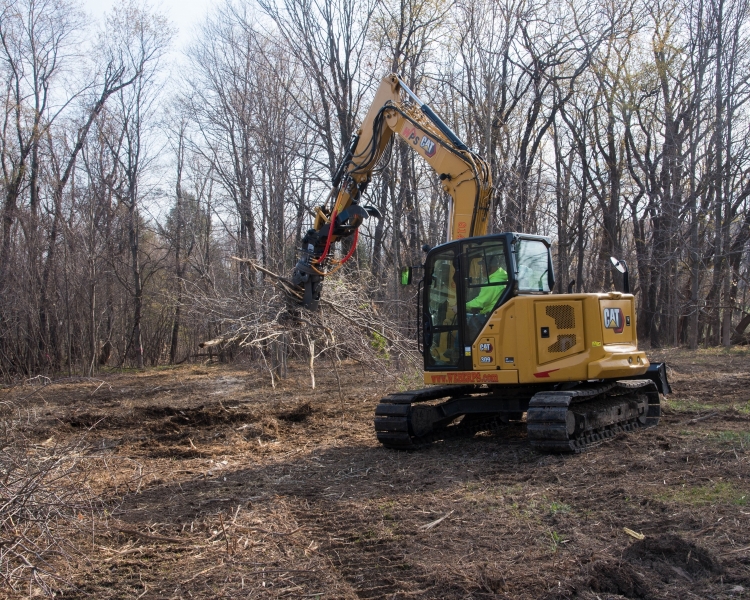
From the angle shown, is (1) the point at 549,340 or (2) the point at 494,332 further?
(2) the point at 494,332

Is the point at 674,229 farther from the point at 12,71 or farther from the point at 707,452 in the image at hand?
the point at 12,71

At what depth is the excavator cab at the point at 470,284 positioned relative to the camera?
23.5 ft

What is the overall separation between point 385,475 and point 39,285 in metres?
15.4

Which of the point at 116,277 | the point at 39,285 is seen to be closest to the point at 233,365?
the point at 39,285

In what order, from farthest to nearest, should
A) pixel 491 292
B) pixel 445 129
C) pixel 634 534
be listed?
pixel 445 129, pixel 491 292, pixel 634 534

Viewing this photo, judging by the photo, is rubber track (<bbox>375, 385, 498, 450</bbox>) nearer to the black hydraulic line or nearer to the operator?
the operator

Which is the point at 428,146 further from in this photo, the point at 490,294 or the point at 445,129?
the point at 490,294

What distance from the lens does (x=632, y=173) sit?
26031 millimetres

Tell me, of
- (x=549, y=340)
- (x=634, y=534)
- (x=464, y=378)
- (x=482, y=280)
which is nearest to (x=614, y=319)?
(x=549, y=340)

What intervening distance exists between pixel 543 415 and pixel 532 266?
1.72m

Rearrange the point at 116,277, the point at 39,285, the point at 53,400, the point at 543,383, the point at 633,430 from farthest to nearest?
the point at 116,277 < the point at 39,285 < the point at 53,400 < the point at 633,430 < the point at 543,383

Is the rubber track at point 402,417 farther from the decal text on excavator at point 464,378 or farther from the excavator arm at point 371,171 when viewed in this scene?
the excavator arm at point 371,171

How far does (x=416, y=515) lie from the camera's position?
5.18 meters

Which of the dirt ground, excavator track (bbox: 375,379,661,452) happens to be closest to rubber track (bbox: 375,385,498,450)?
excavator track (bbox: 375,379,661,452)
